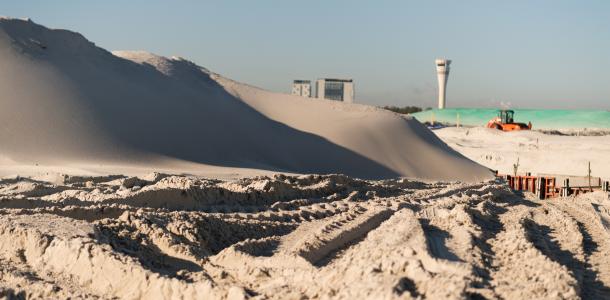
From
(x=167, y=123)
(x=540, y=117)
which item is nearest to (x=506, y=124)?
(x=540, y=117)

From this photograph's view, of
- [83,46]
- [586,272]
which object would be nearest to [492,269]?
[586,272]

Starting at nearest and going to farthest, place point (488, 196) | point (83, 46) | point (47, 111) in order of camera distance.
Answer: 1. point (488, 196)
2. point (47, 111)
3. point (83, 46)

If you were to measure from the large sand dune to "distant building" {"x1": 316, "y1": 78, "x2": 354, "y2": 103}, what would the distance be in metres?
32.2

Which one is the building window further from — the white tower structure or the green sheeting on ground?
the white tower structure

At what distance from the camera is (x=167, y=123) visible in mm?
22734

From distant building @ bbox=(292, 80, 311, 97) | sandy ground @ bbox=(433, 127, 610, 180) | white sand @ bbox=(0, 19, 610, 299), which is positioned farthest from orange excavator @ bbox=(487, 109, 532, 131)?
white sand @ bbox=(0, 19, 610, 299)

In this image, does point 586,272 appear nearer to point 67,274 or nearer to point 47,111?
point 67,274

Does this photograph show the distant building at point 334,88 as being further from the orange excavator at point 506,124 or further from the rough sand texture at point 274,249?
the rough sand texture at point 274,249

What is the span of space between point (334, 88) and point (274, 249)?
5656 cm

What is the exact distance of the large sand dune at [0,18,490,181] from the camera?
19859mm

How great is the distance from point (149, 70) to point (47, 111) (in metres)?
6.57

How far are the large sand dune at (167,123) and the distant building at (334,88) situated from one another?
32.2 m

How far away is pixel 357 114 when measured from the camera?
1113 inches

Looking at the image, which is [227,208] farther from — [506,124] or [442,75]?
[442,75]
